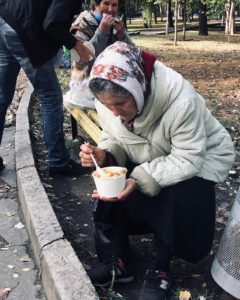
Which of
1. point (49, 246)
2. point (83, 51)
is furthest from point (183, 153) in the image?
point (83, 51)

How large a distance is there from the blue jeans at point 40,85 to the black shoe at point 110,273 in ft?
4.89

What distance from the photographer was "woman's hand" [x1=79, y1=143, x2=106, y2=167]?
254cm

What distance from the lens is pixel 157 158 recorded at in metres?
2.51

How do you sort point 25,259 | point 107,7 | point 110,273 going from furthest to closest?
point 107,7, point 25,259, point 110,273

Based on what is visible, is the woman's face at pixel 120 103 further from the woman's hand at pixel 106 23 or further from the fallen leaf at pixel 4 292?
the woman's hand at pixel 106 23

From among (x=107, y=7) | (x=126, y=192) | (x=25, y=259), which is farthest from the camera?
(x=107, y=7)

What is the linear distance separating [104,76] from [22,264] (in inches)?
51.4

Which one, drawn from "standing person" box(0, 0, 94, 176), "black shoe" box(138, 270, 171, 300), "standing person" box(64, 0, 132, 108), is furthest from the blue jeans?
"black shoe" box(138, 270, 171, 300)

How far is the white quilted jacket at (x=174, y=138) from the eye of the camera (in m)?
2.37

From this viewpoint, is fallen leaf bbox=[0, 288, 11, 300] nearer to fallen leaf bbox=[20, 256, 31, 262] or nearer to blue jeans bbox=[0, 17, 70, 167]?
fallen leaf bbox=[20, 256, 31, 262]

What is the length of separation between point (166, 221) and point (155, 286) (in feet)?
1.16

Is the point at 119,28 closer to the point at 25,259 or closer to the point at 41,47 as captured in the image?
the point at 41,47

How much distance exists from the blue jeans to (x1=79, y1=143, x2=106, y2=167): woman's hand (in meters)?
1.27

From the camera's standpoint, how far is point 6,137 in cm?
523
